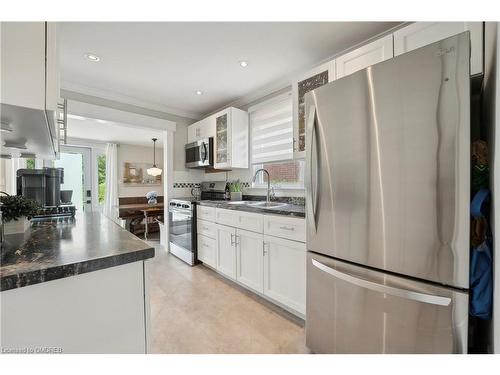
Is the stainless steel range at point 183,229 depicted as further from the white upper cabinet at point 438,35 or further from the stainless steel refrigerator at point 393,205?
the white upper cabinet at point 438,35

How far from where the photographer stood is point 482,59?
104 centimetres

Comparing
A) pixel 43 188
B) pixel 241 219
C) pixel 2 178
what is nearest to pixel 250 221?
pixel 241 219

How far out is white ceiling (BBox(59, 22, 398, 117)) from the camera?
5.65ft

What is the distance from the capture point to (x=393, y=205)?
1.08m

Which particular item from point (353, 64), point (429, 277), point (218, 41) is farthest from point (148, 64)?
point (429, 277)

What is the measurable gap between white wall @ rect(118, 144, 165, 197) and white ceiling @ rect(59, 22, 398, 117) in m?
3.24

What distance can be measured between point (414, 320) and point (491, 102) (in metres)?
1.04

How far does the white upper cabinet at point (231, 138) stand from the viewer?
2971 mm

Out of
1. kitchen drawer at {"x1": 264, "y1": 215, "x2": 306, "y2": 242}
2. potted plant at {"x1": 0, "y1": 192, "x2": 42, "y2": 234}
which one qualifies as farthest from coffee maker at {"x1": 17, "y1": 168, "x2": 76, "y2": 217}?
kitchen drawer at {"x1": 264, "y1": 215, "x2": 306, "y2": 242}

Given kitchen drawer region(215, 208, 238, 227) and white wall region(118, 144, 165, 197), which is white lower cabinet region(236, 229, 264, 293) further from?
white wall region(118, 144, 165, 197)

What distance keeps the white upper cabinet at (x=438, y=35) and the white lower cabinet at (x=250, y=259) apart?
1701 millimetres

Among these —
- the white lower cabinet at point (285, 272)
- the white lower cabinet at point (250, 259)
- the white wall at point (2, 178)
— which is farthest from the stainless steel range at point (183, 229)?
the white wall at point (2, 178)

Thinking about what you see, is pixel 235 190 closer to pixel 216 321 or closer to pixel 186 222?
pixel 186 222

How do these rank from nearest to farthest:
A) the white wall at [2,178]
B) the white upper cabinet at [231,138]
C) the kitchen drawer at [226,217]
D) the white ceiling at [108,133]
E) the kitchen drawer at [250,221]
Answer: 1. the kitchen drawer at [250,221]
2. the kitchen drawer at [226,217]
3. the white upper cabinet at [231,138]
4. the white wall at [2,178]
5. the white ceiling at [108,133]
